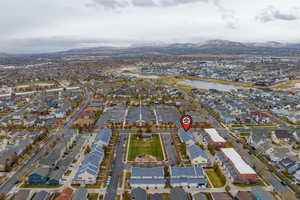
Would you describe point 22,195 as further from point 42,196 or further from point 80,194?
point 80,194

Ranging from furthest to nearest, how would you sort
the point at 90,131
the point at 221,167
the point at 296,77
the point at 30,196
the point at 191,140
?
the point at 296,77
the point at 90,131
the point at 191,140
the point at 221,167
the point at 30,196

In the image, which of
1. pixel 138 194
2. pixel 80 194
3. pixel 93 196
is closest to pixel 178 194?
pixel 138 194

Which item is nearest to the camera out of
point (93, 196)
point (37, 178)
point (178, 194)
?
point (178, 194)

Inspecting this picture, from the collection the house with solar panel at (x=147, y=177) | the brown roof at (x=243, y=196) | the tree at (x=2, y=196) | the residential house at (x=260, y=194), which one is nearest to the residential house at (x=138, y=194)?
the house with solar panel at (x=147, y=177)

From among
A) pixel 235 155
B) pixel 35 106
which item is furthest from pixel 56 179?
pixel 35 106

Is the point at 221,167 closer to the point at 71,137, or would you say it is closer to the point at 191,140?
the point at 191,140

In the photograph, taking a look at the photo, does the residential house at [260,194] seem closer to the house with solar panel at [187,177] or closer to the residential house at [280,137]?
the house with solar panel at [187,177]
